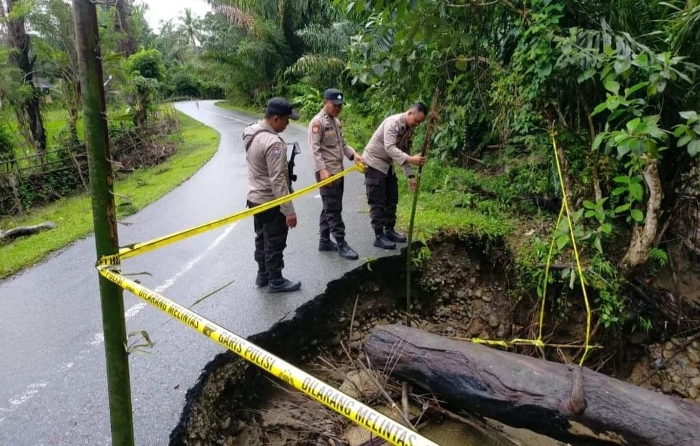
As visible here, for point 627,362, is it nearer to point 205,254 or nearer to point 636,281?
point 636,281

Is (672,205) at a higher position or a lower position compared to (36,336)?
higher

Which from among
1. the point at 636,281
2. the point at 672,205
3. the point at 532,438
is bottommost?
the point at 532,438

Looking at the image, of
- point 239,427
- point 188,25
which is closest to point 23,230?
point 239,427

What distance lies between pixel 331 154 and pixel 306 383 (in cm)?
381

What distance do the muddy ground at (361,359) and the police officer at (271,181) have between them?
563mm

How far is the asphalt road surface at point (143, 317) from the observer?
3.05 meters

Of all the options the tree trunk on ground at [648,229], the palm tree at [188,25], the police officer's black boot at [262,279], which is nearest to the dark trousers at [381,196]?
the police officer's black boot at [262,279]

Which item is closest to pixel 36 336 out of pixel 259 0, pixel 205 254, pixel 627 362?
pixel 205 254

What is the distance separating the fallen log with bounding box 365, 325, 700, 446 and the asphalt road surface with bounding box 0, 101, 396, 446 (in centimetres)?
135

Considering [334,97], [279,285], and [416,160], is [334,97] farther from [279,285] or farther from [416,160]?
[279,285]

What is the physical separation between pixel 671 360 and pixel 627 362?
377mm

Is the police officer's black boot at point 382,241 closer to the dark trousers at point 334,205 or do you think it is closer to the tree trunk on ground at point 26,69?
the dark trousers at point 334,205

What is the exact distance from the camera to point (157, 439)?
281 cm

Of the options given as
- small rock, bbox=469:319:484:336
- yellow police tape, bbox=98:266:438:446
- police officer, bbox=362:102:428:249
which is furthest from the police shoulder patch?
small rock, bbox=469:319:484:336
